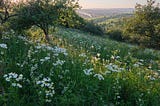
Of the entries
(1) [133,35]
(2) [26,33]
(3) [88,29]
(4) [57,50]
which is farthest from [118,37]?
(4) [57,50]

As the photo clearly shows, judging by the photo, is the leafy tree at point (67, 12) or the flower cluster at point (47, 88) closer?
the flower cluster at point (47, 88)

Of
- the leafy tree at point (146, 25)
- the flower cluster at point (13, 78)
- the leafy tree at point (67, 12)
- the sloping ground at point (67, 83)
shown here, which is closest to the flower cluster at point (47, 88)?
the sloping ground at point (67, 83)

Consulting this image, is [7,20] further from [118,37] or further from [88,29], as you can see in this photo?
[118,37]

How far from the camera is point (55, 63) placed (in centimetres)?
905

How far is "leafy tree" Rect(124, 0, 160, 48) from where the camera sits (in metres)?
25.8

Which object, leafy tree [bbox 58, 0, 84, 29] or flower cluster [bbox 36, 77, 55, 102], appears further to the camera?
leafy tree [bbox 58, 0, 84, 29]

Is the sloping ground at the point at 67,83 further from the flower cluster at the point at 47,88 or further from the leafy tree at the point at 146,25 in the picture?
the leafy tree at the point at 146,25

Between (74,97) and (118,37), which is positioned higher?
(74,97)

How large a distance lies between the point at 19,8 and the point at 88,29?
158 ft

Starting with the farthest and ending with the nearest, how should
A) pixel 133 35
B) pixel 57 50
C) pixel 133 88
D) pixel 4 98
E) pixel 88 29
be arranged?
pixel 88 29 → pixel 133 35 → pixel 57 50 → pixel 133 88 → pixel 4 98

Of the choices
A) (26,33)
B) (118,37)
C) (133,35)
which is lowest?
(118,37)

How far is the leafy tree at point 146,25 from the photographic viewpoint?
84.6 ft

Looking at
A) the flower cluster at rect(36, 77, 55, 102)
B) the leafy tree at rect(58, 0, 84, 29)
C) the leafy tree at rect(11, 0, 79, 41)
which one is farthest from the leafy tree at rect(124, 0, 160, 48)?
the flower cluster at rect(36, 77, 55, 102)

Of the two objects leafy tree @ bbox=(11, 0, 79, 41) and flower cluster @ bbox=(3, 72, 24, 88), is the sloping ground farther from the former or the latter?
leafy tree @ bbox=(11, 0, 79, 41)
